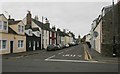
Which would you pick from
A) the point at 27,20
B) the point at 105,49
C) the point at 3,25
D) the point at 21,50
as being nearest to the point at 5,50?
the point at 3,25

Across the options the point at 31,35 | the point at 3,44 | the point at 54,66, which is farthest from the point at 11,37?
the point at 54,66

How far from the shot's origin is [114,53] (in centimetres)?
2556

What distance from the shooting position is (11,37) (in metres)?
33.7

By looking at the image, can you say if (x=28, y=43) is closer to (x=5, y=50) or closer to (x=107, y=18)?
(x=5, y=50)

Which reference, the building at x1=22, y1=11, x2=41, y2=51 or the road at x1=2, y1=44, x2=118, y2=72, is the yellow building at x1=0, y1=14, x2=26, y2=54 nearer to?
the building at x1=22, y1=11, x2=41, y2=51

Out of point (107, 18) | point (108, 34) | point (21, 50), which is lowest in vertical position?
point (21, 50)

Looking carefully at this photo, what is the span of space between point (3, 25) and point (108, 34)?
15.8 metres

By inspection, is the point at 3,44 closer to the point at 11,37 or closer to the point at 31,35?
the point at 11,37

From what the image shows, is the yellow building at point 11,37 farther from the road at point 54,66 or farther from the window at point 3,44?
the road at point 54,66

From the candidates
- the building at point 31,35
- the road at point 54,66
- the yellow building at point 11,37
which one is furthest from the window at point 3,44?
the road at point 54,66

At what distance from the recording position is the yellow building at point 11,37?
102ft

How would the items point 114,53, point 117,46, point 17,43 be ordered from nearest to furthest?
point 114,53
point 117,46
point 17,43

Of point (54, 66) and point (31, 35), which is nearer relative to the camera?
point (54, 66)

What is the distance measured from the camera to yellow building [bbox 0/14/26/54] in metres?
31.0
